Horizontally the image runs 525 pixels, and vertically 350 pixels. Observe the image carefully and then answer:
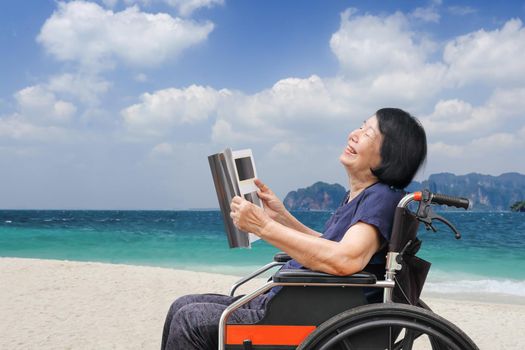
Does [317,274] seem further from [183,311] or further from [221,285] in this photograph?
[221,285]

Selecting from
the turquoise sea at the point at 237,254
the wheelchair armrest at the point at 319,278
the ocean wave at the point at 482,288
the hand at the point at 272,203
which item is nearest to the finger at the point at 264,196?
the hand at the point at 272,203

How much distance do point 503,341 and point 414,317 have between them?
142 inches

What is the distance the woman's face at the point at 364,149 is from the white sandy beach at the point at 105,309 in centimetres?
280

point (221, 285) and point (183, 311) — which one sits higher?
point (183, 311)

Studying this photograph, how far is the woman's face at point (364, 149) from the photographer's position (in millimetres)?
A: 1817

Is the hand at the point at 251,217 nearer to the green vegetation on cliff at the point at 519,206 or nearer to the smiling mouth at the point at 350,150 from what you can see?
the smiling mouth at the point at 350,150

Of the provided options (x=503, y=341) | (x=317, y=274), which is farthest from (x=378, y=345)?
(x=503, y=341)

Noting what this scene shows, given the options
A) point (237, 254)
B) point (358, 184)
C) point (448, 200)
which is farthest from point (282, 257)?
point (237, 254)

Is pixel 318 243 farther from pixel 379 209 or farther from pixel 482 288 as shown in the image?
pixel 482 288

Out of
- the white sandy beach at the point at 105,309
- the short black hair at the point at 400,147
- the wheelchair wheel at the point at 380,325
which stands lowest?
the white sandy beach at the point at 105,309

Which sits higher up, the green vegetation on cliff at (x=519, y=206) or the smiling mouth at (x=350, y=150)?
the smiling mouth at (x=350, y=150)

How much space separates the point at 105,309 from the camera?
18.2 ft

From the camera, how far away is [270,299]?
171cm

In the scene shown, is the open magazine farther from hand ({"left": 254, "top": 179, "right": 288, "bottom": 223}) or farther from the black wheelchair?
hand ({"left": 254, "top": 179, "right": 288, "bottom": 223})
